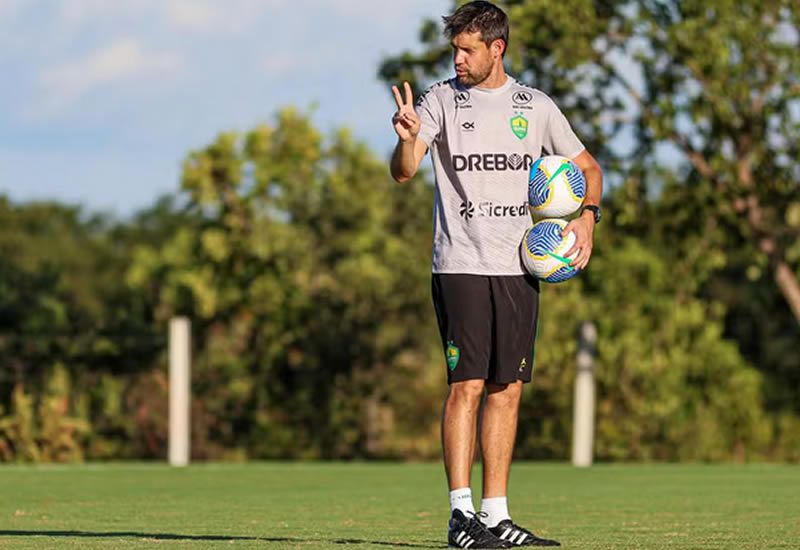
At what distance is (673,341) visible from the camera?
24688mm

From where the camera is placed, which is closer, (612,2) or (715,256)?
(612,2)

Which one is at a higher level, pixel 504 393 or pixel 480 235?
pixel 480 235

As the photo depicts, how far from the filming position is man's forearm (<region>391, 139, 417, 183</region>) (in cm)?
655

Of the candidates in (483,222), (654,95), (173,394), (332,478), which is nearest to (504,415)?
(483,222)

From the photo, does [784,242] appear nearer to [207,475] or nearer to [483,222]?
[207,475]

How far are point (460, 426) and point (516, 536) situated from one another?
0.50 metres

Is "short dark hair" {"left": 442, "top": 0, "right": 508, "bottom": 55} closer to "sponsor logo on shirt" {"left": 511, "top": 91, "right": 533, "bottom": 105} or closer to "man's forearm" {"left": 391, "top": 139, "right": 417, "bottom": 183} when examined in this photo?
"sponsor logo on shirt" {"left": 511, "top": 91, "right": 533, "bottom": 105}

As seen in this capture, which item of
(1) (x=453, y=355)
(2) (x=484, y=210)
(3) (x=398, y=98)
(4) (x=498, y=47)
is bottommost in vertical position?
(1) (x=453, y=355)

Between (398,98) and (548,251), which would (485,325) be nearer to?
(548,251)

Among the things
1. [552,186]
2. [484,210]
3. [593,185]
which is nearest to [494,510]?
[484,210]

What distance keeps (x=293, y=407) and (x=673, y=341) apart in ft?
19.2

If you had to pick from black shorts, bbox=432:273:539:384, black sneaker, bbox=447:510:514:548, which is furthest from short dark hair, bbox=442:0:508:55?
black sneaker, bbox=447:510:514:548

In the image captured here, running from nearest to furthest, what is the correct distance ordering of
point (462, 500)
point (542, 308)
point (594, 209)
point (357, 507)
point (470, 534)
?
point (470, 534)
point (462, 500)
point (594, 209)
point (357, 507)
point (542, 308)

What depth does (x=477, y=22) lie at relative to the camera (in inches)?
260
